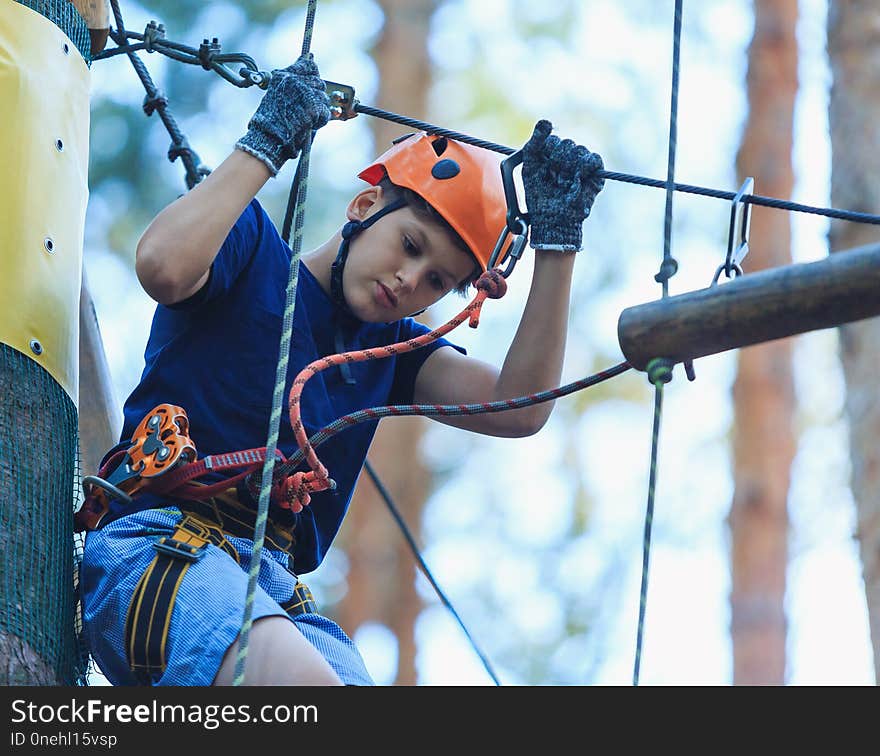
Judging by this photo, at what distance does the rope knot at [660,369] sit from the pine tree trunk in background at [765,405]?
5.28 meters

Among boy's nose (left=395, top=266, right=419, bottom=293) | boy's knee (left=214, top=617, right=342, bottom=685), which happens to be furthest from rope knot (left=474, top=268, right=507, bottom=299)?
boy's knee (left=214, top=617, right=342, bottom=685)

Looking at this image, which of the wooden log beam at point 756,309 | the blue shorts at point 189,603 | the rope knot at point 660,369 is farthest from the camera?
the blue shorts at point 189,603

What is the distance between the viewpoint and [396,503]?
26.6ft

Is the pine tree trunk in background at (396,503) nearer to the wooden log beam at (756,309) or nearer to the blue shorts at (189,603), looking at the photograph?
the blue shorts at (189,603)

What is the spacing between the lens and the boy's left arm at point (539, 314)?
2633 mm

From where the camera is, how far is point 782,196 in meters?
7.81

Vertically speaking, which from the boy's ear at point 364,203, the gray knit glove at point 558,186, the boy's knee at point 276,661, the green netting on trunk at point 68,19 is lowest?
the boy's knee at point 276,661

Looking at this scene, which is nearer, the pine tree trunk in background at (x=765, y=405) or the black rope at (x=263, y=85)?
the black rope at (x=263, y=85)

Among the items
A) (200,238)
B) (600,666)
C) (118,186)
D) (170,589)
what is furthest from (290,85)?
(600,666)

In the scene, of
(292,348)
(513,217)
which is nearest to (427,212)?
(513,217)

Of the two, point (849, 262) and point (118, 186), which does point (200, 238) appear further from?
point (118, 186)

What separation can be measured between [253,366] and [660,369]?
2.78ft

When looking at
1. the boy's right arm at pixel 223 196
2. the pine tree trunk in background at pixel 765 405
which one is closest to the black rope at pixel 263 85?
the boy's right arm at pixel 223 196

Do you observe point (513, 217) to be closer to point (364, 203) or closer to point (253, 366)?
point (364, 203)
